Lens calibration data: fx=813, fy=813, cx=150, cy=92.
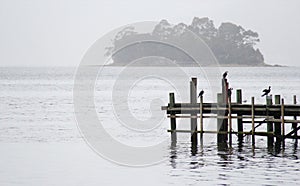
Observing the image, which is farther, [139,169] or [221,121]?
[221,121]

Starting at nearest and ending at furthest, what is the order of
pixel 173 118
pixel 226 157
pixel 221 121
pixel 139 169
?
pixel 139 169, pixel 226 157, pixel 221 121, pixel 173 118

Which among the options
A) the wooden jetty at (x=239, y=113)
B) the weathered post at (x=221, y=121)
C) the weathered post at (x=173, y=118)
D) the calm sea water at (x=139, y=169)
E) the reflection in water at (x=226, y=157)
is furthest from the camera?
the weathered post at (x=173, y=118)

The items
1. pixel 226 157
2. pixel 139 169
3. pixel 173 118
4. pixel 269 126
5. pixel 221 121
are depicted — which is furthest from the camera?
pixel 173 118

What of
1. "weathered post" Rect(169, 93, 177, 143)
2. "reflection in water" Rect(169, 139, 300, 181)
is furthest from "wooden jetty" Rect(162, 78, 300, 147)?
"reflection in water" Rect(169, 139, 300, 181)

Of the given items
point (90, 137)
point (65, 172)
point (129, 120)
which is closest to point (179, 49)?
point (129, 120)

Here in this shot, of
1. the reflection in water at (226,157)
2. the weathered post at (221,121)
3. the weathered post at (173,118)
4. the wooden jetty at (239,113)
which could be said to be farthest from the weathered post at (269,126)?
the weathered post at (173,118)

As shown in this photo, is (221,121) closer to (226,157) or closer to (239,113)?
(239,113)

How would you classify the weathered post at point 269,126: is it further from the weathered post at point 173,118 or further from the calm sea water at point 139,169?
the weathered post at point 173,118

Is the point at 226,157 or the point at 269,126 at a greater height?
the point at 269,126

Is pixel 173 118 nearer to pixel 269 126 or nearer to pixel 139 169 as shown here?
pixel 269 126

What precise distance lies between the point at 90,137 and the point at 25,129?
721 centimetres

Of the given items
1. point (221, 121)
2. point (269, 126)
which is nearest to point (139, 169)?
point (221, 121)

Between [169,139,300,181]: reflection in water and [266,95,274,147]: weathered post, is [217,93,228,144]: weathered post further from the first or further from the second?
[266,95,274,147]: weathered post


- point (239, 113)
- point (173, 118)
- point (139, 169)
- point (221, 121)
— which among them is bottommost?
point (139, 169)
